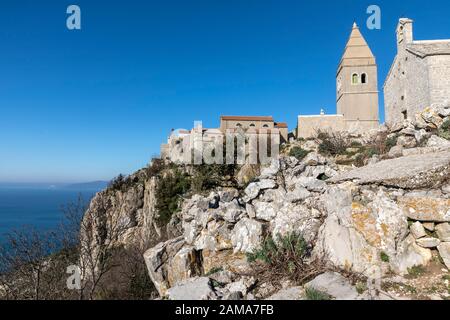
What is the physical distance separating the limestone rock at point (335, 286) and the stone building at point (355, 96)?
26596mm

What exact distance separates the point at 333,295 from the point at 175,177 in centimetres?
2363

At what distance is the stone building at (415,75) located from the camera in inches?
595

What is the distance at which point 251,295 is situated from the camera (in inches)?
169

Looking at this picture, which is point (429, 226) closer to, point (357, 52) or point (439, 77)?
point (439, 77)

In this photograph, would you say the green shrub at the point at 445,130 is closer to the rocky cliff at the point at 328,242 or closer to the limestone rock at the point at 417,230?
the rocky cliff at the point at 328,242

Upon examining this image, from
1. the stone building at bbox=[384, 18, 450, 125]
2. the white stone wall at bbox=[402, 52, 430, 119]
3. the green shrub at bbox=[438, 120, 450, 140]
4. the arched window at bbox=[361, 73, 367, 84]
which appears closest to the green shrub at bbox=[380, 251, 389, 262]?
the green shrub at bbox=[438, 120, 450, 140]

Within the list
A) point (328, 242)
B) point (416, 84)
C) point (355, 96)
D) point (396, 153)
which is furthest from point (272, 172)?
point (355, 96)

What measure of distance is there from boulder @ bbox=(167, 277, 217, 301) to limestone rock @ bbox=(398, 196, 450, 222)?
3.71m

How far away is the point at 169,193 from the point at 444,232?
22.8 meters

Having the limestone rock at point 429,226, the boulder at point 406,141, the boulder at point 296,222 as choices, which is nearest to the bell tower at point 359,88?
the boulder at point 406,141

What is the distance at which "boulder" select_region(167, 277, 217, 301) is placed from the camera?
158 inches

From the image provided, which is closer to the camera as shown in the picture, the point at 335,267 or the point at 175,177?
the point at 335,267

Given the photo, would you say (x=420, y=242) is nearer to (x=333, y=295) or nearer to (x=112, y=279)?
(x=333, y=295)
